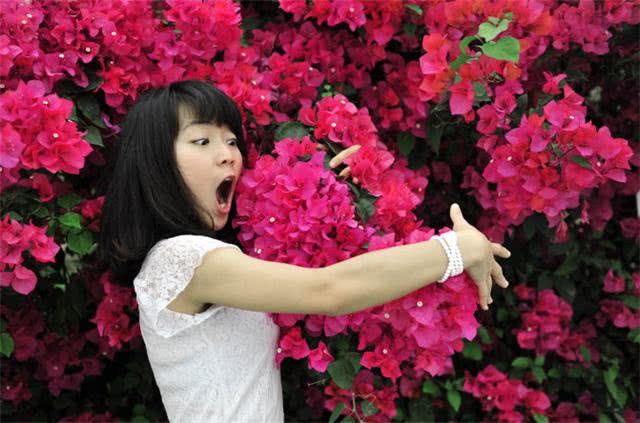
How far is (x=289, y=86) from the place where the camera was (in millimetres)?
1659

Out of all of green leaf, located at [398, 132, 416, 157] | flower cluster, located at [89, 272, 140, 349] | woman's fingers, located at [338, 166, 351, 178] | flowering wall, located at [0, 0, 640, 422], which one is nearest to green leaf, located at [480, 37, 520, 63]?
flowering wall, located at [0, 0, 640, 422]

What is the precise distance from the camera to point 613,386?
1991 mm

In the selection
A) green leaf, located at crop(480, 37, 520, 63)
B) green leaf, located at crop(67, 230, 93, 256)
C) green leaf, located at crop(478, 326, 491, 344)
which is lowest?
green leaf, located at crop(478, 326, 491, 344)

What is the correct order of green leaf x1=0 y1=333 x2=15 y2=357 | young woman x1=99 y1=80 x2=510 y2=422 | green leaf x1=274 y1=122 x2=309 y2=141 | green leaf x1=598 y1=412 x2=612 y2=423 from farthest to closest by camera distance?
green leaf x1=598 y1=412 x2=612 y2=423, green leaf x1=0 y1=333 x2=15 y2=357, green leaf x1=274 y1=122 x2=309 y2=141, young woman x1=99 y1=80 x2=510 y2=422

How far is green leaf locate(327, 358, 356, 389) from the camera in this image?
4.52 feet

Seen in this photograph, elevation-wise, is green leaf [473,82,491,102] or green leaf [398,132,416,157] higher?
green leaf [473,82,491,102]

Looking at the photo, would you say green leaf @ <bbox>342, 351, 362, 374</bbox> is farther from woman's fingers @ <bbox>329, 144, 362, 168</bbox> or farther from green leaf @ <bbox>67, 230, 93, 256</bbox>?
Result: green leaf @ <bbox>67, 230, 93, 256</bbox>

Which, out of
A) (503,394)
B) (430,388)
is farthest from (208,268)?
(503,394)

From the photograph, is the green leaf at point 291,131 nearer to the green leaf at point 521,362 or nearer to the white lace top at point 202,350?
the white lace top at point 202,350

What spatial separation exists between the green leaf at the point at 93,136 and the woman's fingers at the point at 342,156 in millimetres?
500

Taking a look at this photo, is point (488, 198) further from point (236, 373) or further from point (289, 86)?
point (236, 373)

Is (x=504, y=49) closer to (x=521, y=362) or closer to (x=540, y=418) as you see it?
(x=521, y=362)

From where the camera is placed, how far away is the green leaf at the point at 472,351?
190 cm

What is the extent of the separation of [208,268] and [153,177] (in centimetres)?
25
